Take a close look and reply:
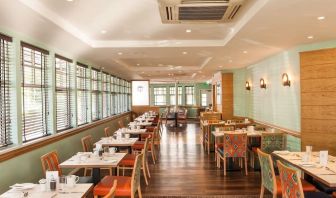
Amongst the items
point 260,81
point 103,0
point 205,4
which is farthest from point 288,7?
point 260,81

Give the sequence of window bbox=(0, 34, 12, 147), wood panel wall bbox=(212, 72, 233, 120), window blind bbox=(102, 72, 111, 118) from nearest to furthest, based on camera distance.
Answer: window bbox=(0, 34, 12, 147), window blind bbox=(102, 72, 111, 118), wood panel wall bbox=(212, 72, 233, 120)

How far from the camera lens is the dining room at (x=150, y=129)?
161 inches

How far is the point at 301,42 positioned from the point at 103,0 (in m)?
4.44

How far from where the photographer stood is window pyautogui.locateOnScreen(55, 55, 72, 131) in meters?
6.49

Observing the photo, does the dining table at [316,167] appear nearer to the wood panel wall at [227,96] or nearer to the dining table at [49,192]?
the dining table at [49,192]

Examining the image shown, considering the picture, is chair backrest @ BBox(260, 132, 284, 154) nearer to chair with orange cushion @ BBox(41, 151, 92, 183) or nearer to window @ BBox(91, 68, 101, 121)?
chair with orange cushion @ BBox(41, 151, 92, 183)

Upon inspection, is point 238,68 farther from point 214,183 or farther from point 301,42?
point 214,183

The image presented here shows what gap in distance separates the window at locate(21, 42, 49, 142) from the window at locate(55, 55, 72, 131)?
1.86ft

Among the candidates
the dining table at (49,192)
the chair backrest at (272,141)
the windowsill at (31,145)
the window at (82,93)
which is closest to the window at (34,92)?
the windowsill at (31,145)

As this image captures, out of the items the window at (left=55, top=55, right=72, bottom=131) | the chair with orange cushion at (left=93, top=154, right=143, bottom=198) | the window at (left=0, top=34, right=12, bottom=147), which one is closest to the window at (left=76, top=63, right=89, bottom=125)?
the window at (left=55, top=55, right=72, bottom=131)

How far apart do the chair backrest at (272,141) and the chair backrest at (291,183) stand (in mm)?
2710

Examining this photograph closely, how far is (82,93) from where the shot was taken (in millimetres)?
8453

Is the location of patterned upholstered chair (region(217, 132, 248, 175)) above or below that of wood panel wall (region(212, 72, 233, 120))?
below

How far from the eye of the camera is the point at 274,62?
28.3 ft
